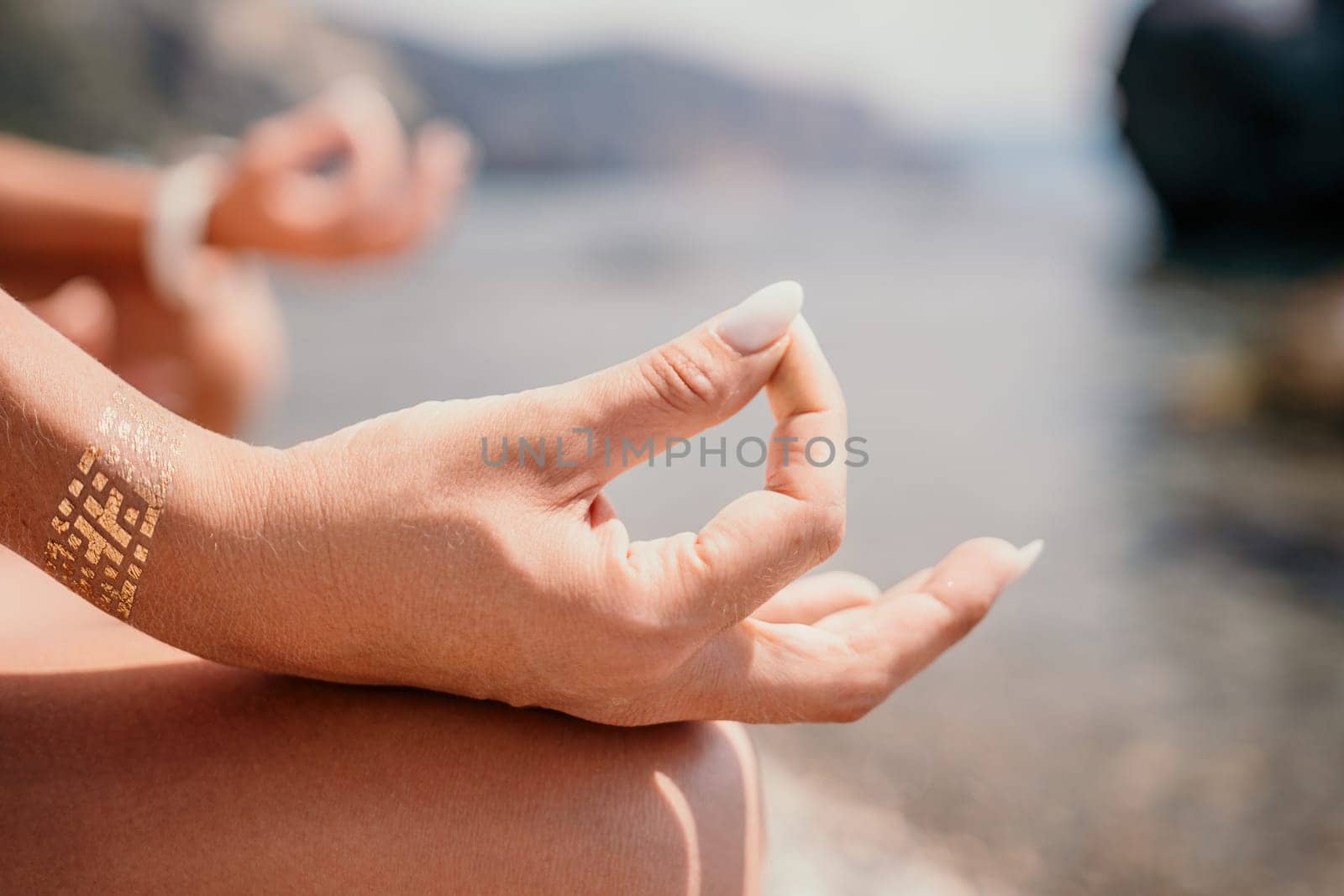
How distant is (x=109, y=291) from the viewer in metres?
1.37

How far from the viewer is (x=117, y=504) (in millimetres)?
477

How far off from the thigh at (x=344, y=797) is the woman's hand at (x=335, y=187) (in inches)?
37.4

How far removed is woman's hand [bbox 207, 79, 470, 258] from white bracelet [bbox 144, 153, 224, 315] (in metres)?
0.02

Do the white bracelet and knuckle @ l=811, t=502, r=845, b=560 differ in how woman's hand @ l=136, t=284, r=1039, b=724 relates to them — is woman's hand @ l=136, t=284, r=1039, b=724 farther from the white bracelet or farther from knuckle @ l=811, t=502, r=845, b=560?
the white bracelet

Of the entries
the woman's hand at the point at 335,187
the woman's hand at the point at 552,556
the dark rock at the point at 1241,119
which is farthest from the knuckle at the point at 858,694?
the dark rock at the point at 1241,119

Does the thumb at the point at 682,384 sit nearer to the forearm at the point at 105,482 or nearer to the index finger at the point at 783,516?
the index finger at the point at 783,516

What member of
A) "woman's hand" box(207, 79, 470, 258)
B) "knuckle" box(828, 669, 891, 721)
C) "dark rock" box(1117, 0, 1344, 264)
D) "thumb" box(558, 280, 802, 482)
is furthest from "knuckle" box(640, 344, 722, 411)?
"dark rock" box(1117, 0, 1344, 264)

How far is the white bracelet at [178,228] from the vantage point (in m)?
1.32

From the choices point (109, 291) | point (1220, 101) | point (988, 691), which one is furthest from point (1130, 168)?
point (109, 291)

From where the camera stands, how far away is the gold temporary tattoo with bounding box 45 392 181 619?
48 cm

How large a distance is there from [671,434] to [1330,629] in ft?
6.09

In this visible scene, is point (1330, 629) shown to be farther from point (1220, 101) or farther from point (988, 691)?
point (1220, 101)

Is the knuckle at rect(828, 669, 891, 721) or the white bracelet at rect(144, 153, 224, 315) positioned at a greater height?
the white bracelet at rect(144, 153, 224, 315)

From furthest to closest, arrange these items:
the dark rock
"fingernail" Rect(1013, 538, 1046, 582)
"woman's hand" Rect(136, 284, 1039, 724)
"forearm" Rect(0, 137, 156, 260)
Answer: the dark rock → "forearm" Rect(0, 137, 156, 260) → "fingernail" Rect(1013, 538, 1046, 582) → "woman's hand" Rect(136, 284, 1039, 724)
